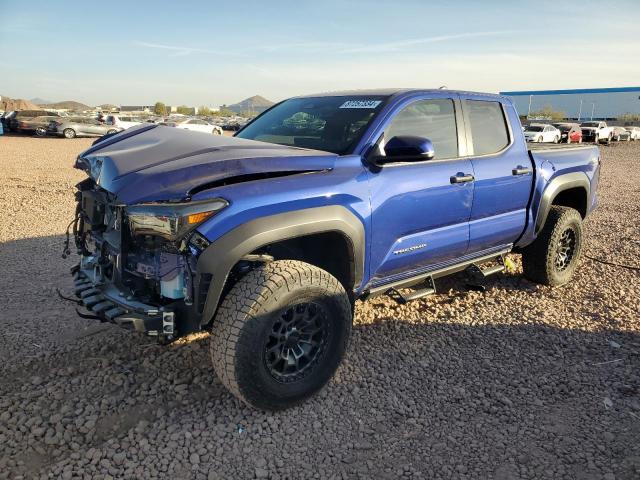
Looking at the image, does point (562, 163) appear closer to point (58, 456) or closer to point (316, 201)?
point (316, 201)

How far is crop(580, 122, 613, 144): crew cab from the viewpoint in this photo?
3375cm

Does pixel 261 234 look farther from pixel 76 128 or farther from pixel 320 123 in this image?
pixel 76 128

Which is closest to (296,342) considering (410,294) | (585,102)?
(410,294)

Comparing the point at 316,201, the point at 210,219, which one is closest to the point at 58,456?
the point at 210,219

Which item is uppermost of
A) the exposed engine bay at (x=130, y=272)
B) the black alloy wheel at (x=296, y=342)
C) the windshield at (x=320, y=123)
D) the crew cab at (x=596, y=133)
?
the crew cab at (x=596, y=133)

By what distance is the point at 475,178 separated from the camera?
4.16 m

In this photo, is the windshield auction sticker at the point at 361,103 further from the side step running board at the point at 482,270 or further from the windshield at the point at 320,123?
the side step running board at the point at 482,270

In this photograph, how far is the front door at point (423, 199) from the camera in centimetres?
351

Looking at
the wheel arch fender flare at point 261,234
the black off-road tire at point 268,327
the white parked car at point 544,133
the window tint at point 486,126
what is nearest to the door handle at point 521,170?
the window tint at point 486,126

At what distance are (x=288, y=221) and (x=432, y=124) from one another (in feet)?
5.75

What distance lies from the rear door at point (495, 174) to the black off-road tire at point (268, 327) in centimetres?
167

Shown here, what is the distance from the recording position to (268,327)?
115 inches

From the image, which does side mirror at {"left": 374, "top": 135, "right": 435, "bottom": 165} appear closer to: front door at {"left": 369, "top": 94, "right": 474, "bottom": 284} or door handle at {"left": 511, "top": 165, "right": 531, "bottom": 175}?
front door at {"left": 369, "top": 94, "right": 474, "bottom": 284}

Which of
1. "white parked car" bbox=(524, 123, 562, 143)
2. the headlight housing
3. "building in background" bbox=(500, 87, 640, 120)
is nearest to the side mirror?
the headlight housing
